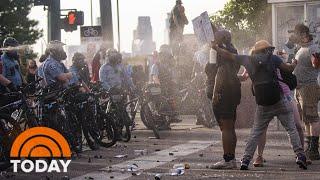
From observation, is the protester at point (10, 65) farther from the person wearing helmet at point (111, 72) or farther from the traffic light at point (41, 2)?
the traffic light at point (41, 2)

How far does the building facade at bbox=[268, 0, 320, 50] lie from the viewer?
1697 centimetres

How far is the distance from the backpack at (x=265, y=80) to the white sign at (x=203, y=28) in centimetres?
75

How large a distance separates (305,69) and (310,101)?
474 millimetres

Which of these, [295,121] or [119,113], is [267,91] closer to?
[295,121]

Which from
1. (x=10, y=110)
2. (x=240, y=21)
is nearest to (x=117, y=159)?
(x=10, y=110)

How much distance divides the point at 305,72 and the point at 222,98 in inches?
61.1

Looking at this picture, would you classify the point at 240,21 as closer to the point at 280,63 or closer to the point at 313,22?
the point at 313,22

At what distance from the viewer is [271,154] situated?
38.8 feet

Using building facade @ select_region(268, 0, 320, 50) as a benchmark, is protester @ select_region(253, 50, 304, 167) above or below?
below

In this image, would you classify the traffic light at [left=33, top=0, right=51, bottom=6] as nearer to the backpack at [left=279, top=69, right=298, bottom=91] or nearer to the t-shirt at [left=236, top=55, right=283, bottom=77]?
the t-shirt at [left=236, top=55, right=283, bottom=77]

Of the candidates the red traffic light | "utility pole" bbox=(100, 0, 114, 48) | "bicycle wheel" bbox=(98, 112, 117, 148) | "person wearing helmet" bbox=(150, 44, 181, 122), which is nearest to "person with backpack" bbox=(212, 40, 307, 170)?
"bicycle wheel" bbox=(98, 112, 117, 148)

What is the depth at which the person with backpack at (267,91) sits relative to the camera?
9.97 metres

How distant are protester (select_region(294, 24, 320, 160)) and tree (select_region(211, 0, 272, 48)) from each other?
2860cm

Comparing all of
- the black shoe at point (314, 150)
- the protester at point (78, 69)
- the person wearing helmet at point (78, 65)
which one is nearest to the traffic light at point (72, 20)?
the protester at point (78, 69)
